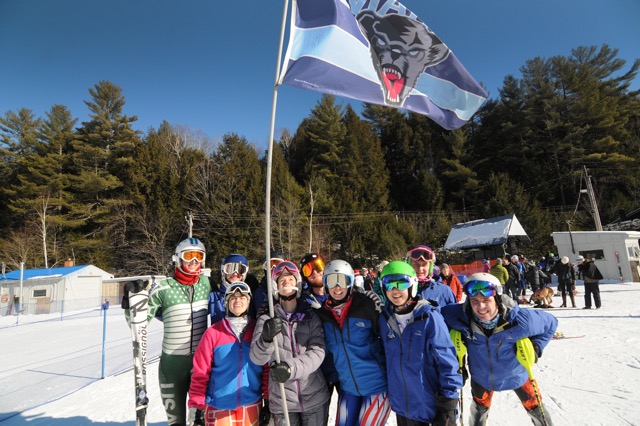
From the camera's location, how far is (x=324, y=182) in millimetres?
36719

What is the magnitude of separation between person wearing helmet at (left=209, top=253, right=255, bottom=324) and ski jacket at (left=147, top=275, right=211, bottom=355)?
110 mm

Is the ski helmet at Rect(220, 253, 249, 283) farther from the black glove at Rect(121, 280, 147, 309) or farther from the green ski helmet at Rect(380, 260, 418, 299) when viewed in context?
the green ski helmet at Rect(380, 260, 418, 299)

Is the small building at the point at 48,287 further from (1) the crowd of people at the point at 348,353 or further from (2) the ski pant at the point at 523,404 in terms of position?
(2) the ski pant at the point at 523,404

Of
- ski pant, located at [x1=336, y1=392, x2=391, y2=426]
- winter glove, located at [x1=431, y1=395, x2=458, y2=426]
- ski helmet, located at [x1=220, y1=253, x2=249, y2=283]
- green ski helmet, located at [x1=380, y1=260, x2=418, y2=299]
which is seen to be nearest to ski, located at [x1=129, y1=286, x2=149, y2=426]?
ski helmet, located at [x1=220, y1=253, x2=249, y2=283]

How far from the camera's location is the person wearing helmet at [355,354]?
2.75 meters

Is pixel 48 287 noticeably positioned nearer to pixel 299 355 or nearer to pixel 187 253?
pixel 187 253

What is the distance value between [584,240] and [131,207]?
3899 cm

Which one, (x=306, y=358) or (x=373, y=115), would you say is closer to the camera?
(x=306, y=358)

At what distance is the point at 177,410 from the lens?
3137 millimetres

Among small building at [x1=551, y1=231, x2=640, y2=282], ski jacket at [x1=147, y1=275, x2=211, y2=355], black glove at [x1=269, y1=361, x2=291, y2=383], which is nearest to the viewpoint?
black glove at [x1=269, y1=361, x2=291, y2=383]

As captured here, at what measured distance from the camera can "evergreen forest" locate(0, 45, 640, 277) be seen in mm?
33281

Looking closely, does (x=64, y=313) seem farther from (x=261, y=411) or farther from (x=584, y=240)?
(x=584, y=240)

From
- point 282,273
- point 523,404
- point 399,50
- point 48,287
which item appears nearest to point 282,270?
point 282,273

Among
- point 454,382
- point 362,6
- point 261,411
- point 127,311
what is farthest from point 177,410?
point 362,6
